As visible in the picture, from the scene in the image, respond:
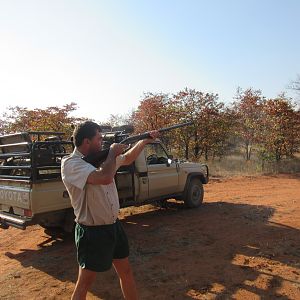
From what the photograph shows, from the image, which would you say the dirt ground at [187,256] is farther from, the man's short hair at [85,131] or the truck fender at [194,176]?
the man's short hair at [85,131]

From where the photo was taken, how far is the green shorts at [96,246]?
347 cm

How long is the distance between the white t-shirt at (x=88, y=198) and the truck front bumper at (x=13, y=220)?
2.93 metres

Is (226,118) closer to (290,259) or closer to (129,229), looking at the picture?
(129,229)

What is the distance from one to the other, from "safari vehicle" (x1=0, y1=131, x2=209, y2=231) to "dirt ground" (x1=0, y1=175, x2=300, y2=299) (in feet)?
2.02

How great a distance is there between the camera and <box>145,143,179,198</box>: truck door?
28.0ft

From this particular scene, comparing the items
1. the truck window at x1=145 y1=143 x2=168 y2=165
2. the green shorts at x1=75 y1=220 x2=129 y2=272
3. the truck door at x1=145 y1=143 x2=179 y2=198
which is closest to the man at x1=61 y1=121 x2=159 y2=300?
the green shorts at x1=75 y1=220 x2=129 y2=272

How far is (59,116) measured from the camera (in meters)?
21.5

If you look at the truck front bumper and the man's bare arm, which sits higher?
the man's bare arm

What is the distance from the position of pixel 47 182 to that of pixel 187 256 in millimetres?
2536

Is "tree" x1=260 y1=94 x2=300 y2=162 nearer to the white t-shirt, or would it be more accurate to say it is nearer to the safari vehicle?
the safari vehicle

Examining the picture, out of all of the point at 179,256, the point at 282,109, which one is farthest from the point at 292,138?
the point at 179,256

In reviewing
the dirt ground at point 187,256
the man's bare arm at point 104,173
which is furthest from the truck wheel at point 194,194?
the man's bare arm at point 104,173

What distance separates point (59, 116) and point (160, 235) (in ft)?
51.0

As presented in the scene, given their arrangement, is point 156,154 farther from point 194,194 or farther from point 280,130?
point 280,130
